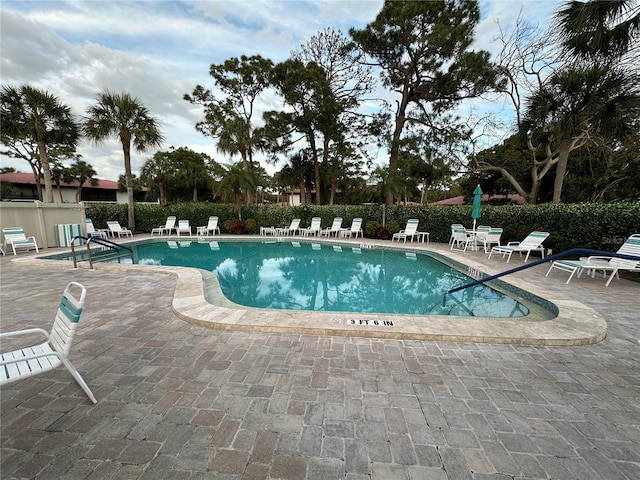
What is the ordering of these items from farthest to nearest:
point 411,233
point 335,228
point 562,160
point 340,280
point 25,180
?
point 25,180 < point 335,228 < point 411,233 < point 562,160 < point 340,280

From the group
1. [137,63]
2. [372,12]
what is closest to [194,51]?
[137,63]

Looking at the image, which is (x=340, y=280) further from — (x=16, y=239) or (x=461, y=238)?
(x=16, y=239)

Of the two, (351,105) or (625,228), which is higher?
(351,105)

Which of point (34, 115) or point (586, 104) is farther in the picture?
point (34, 115)

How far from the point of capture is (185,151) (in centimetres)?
2339

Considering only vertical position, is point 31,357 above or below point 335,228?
above

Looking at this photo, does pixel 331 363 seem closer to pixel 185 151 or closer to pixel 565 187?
pixel 565 187

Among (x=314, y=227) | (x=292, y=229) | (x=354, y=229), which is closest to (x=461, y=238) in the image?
(x=354, y=229)

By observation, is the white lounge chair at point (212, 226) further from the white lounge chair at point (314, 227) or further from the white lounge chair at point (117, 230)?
the white lounge chair at point (314, 227)

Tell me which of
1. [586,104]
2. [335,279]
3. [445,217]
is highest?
[586,104]

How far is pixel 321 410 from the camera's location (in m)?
1.95

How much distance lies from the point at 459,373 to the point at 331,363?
119 centimetres

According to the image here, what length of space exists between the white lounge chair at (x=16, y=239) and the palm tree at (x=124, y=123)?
5893 mm

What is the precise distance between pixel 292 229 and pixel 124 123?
9567 mm
